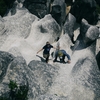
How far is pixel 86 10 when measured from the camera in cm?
2844

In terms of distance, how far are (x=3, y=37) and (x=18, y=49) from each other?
2.78m

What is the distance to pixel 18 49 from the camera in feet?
72.1

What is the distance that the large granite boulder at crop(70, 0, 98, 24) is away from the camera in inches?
1109

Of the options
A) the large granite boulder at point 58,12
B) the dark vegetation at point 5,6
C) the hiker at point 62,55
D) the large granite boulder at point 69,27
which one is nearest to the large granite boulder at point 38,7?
the large granite boulder at point 58,12

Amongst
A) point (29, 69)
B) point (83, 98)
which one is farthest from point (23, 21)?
point (83, 98)

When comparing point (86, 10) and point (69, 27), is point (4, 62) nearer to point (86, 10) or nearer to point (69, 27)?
point (69, 27)

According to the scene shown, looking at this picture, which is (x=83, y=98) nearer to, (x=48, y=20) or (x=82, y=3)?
(x=48, y=20)

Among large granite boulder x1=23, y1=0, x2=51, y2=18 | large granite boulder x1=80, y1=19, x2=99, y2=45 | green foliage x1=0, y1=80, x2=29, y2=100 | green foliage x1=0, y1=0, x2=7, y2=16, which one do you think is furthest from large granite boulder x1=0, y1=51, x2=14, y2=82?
green foliage x1=0, y1=0, x2=7, y2=16

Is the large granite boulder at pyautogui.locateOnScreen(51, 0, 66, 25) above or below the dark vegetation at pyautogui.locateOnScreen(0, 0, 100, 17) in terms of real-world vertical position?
above

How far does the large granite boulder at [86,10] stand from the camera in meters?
28.2

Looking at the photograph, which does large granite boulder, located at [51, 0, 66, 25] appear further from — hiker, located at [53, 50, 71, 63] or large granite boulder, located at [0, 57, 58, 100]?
large granite boulder, located at [0, 57, 58, 100]

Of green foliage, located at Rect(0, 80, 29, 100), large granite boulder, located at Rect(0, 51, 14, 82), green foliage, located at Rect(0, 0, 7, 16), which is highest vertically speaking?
large granite boulder, located at Rect(0, 51, 14, 82)

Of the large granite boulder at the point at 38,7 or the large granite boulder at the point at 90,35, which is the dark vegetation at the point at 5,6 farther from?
the large granite boulder at the point at 90,35

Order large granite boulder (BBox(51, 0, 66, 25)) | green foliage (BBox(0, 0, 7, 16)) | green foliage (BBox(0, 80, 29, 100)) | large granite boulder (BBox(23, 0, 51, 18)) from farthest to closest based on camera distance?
1. green foliage (BBox(0, 0, 7, 16))
2. large granite boulder (BBox(23, 0, 51, 18))
3. large granite boulder (BBox(51, 0, 66, 25))
4. green foliage (BBox(0, 80, 29, 100))
